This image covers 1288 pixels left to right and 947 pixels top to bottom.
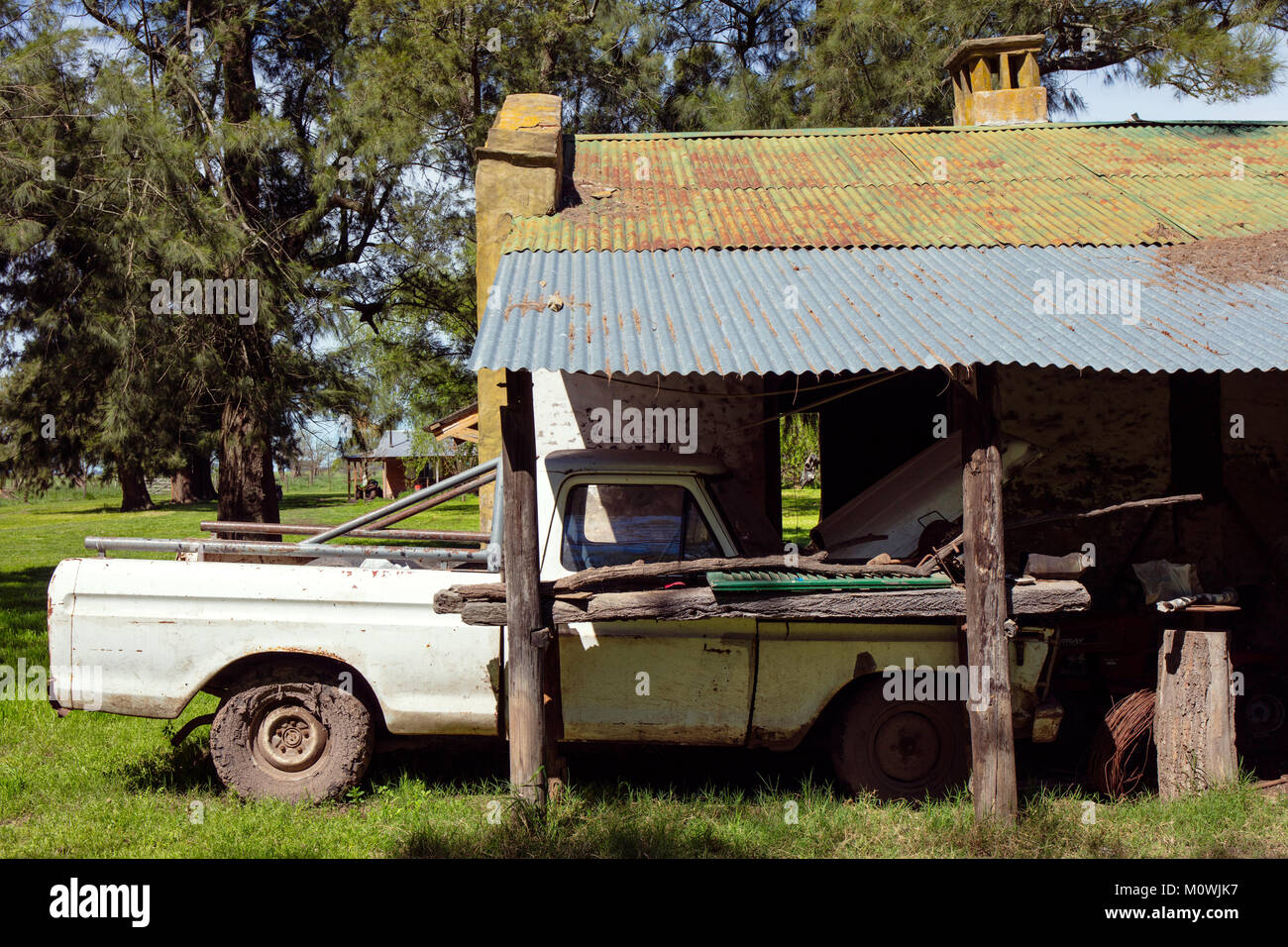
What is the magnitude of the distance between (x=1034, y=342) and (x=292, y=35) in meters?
14.1

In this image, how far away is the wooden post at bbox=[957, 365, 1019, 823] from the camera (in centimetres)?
478

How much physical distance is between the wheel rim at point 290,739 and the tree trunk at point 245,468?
22.6 feet

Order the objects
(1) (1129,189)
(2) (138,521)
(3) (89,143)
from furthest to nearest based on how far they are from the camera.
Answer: (2) (138,521)
(3) (89,143)
(1) (1129,189)

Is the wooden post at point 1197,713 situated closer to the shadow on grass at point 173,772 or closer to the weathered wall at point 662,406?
the weathered wall at point 662,406

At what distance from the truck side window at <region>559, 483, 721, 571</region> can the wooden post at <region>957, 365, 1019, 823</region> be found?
4.33 feet

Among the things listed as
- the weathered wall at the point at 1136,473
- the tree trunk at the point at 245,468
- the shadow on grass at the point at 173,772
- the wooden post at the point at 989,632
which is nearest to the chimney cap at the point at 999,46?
the weathered wall at the point at 1136,473

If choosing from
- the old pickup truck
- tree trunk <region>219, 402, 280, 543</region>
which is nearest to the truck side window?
the old pickup truck

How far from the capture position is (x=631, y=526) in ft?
17.3

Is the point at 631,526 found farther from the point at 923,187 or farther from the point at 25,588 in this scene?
the point at 25,588

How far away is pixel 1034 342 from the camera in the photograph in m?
5.09

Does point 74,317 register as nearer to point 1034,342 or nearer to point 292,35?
point 292,35

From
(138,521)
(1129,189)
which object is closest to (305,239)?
(1129,189)

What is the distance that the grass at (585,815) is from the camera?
15.2ft

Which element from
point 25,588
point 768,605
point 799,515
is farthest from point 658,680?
point 799,515
